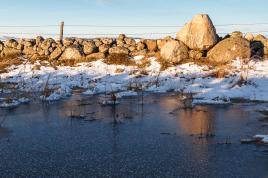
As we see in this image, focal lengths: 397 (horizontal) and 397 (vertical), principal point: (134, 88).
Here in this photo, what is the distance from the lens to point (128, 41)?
952 inches

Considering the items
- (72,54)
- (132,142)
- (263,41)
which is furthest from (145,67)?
(132,142)

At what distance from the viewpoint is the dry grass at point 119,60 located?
2109cm

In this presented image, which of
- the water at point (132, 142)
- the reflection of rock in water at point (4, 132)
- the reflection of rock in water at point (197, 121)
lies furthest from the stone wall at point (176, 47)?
the reflection of rock in water at point (4, 132)

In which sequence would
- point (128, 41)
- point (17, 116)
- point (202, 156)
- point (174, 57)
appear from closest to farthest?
point (202, 156) < point (17, 116) < point (174, 57) < point (128, 41)

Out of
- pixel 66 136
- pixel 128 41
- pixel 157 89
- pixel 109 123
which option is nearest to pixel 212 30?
pixel 128 41

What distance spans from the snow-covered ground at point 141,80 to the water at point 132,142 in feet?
7.16

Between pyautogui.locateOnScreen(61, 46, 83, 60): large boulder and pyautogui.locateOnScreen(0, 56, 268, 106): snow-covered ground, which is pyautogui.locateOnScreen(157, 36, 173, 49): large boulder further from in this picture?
pyautogui.locateOnScreen(61, 46, 83, 60): large boulder

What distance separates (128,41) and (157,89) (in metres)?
8.81

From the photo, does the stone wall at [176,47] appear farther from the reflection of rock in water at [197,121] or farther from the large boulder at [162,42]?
the reflection of rock in water at [197,121]

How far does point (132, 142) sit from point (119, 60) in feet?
44.7

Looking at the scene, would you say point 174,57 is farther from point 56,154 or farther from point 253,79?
point 56,154

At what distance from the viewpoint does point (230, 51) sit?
65.8ft

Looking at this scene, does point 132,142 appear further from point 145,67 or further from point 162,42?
point 162,42

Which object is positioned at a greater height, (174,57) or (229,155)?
(174,57)
